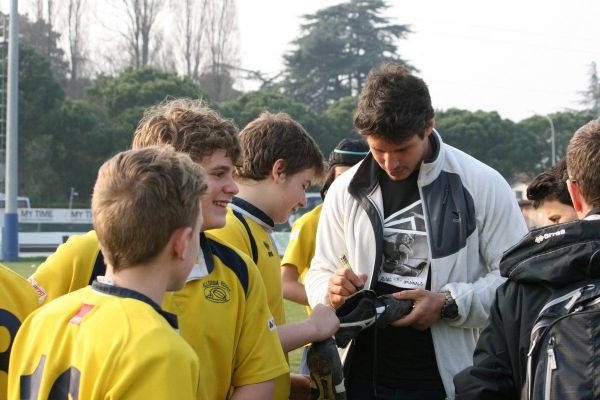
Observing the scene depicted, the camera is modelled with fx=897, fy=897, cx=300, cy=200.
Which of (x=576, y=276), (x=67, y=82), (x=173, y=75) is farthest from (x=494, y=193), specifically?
(x=67, y=82)

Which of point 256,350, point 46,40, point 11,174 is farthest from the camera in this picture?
point 46,40

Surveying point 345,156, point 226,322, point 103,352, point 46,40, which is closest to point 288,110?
point 46,40

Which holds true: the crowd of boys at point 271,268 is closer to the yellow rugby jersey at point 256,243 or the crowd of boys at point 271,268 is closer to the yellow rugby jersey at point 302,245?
A: the yellow rugby jersey at point 256,243

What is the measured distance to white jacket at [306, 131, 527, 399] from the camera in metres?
3.68

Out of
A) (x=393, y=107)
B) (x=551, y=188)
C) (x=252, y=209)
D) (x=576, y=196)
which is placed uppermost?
(x=393, y=107)

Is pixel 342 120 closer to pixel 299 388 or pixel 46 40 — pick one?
pixel 46 40

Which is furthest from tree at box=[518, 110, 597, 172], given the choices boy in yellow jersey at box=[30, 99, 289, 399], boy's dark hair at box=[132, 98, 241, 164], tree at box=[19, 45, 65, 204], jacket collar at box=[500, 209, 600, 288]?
jacket collar at box=[500, 209, 600, 288]

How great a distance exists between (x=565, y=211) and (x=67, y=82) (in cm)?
5188

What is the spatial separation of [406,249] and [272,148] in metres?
0.77

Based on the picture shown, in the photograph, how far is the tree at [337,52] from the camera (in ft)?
210

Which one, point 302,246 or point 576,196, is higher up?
point 576,196

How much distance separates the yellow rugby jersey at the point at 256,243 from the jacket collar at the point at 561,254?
1.25 meters

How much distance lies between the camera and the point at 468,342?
12.5 feet

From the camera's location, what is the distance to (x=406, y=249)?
12.6 feet
